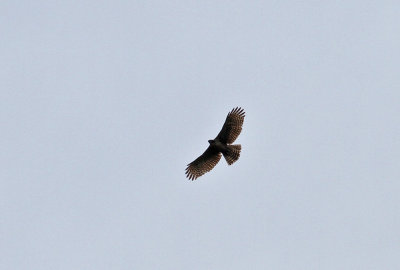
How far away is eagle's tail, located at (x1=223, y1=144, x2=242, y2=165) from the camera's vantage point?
64625 mm

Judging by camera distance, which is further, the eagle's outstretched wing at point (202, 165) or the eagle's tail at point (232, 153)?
the eagle's outstretched wing at point (202, 165)

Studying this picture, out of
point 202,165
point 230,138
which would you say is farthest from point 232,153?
point 202,165

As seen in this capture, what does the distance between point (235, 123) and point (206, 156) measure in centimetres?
305

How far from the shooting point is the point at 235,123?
212 ft

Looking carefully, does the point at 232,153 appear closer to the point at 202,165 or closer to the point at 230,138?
the point at 230,138

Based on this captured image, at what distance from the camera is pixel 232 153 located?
64.8m

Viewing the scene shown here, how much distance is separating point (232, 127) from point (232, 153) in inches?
54.5

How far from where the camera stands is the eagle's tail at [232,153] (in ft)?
212

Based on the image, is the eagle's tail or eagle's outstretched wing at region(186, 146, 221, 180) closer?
Result: the eagle's tail

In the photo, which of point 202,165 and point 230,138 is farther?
point 202,165

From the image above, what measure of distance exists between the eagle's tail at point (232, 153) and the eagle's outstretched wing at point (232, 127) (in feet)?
1.78

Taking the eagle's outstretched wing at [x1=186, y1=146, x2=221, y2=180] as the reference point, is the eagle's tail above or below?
below

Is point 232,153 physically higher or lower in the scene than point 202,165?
lower

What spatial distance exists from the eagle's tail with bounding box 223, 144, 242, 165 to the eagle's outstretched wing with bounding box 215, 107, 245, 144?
0.54 m
